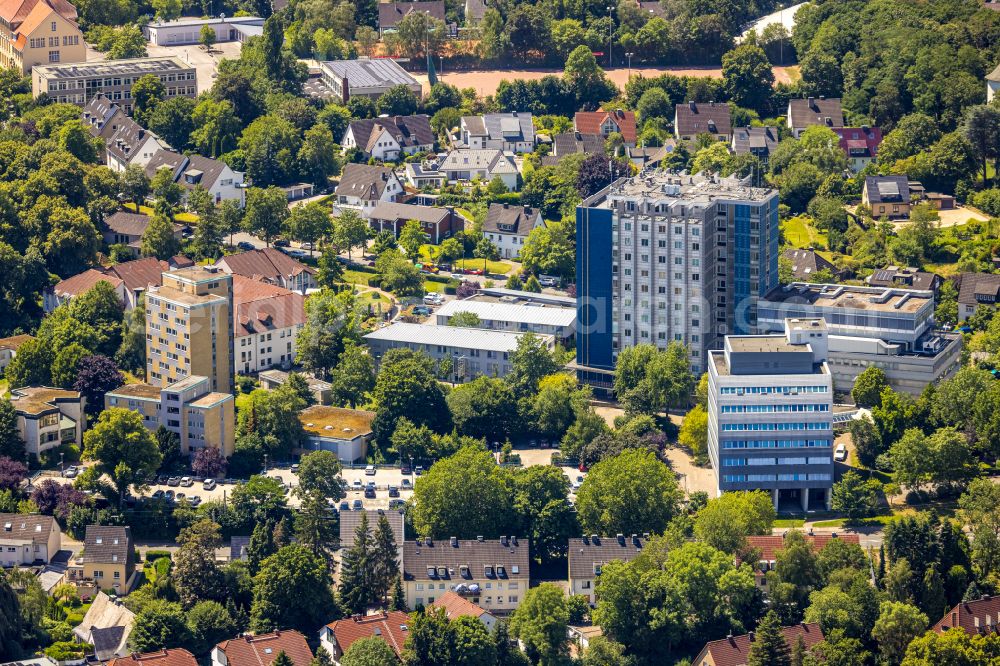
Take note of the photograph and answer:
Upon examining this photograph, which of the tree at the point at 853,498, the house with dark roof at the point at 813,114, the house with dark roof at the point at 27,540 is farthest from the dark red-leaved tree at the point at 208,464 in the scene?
the house with dark roof at the point at 813,114

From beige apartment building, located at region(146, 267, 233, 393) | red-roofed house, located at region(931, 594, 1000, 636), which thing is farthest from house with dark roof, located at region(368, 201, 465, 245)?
red-roofed house, located at region(931, 594, 1000, 636)

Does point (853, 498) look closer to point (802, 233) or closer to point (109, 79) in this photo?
point (802, 233)

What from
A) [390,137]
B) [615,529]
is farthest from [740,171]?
[615,529]

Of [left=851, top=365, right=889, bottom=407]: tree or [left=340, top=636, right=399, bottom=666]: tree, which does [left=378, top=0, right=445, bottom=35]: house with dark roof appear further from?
[left=340, top=636, right=399, bottom=666]: tree

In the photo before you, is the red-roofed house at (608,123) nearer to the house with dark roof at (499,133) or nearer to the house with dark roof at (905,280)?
the house with dark roof at (499,133)

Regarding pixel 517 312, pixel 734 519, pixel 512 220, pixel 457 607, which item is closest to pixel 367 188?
pixel 512 220

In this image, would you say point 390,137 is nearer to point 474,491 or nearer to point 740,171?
point 740,171
